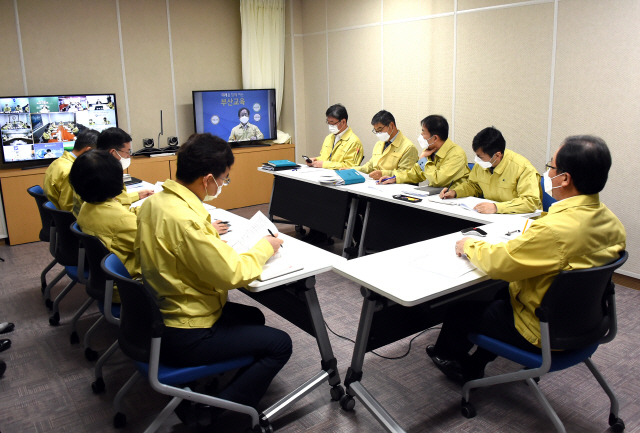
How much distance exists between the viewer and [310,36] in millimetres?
6852

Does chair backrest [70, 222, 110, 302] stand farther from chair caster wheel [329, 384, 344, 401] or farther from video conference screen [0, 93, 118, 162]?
video conference screen [0, 93, 118, 162]

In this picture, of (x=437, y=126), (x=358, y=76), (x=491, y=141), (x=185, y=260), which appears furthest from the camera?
(x=358, y=76)

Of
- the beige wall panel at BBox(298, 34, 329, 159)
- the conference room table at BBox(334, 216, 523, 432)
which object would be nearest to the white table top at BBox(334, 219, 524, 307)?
the conference room table at BBox(334, 216, 523, 432)

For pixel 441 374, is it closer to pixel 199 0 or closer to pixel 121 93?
pixel 121 93

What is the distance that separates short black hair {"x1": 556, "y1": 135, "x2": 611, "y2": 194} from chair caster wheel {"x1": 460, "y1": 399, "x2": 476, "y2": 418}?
1097mm

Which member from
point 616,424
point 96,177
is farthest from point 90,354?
point 616,424

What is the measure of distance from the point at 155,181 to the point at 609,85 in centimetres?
471

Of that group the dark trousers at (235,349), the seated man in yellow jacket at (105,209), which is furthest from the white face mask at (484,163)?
the seated man in yellow jacket at (105,209)

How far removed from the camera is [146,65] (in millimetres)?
6156

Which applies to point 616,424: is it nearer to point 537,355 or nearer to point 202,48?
point 537,355

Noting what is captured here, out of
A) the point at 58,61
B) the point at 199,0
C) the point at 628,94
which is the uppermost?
the point at 199,0

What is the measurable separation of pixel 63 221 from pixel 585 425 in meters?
2.91

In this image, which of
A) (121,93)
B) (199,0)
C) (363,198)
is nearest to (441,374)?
(363,198)

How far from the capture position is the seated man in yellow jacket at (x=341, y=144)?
5.22 meters
